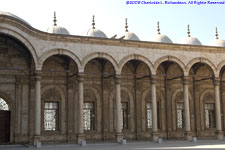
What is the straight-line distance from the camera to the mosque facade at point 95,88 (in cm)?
1756

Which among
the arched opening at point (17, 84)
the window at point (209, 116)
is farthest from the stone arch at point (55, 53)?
the window at point (209, 116)

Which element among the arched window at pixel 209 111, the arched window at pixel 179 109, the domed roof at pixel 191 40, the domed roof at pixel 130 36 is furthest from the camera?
the domed roof at pixel 191 40

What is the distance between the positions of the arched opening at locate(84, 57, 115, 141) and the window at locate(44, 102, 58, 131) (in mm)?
1874

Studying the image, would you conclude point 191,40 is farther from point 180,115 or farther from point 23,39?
point 23,39

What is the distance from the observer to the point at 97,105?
2056 centimetres

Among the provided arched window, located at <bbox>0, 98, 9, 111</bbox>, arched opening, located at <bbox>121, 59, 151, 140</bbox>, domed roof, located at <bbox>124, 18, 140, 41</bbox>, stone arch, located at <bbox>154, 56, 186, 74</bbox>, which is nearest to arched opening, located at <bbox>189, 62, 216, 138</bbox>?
stone arch, located at <bbox>154, 56, 186, 74</bbox>

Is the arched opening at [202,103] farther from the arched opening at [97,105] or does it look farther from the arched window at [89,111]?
the arched window at [89,111]

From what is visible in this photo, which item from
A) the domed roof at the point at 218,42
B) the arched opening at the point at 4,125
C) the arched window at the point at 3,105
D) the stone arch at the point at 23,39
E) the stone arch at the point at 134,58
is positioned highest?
the domed roof at the point at 218,42

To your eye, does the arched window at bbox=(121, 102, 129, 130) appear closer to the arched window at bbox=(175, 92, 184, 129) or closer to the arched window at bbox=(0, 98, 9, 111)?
the arched window at bbox=(175, 92, 184, 129)

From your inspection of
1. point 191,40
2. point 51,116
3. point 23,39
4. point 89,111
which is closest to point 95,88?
point 89,111

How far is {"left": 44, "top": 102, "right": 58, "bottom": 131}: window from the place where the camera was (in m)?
19.5

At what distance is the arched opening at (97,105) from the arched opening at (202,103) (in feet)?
20.4

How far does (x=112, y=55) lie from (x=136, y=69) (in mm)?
3608

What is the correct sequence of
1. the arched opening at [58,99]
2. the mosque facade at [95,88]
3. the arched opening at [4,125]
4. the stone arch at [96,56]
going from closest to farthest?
1. the mosque facade at [95,88]
2. the stone arch at [96,56]
3. the arched opening at [4,125]
4. the arched opening at [58,99]
